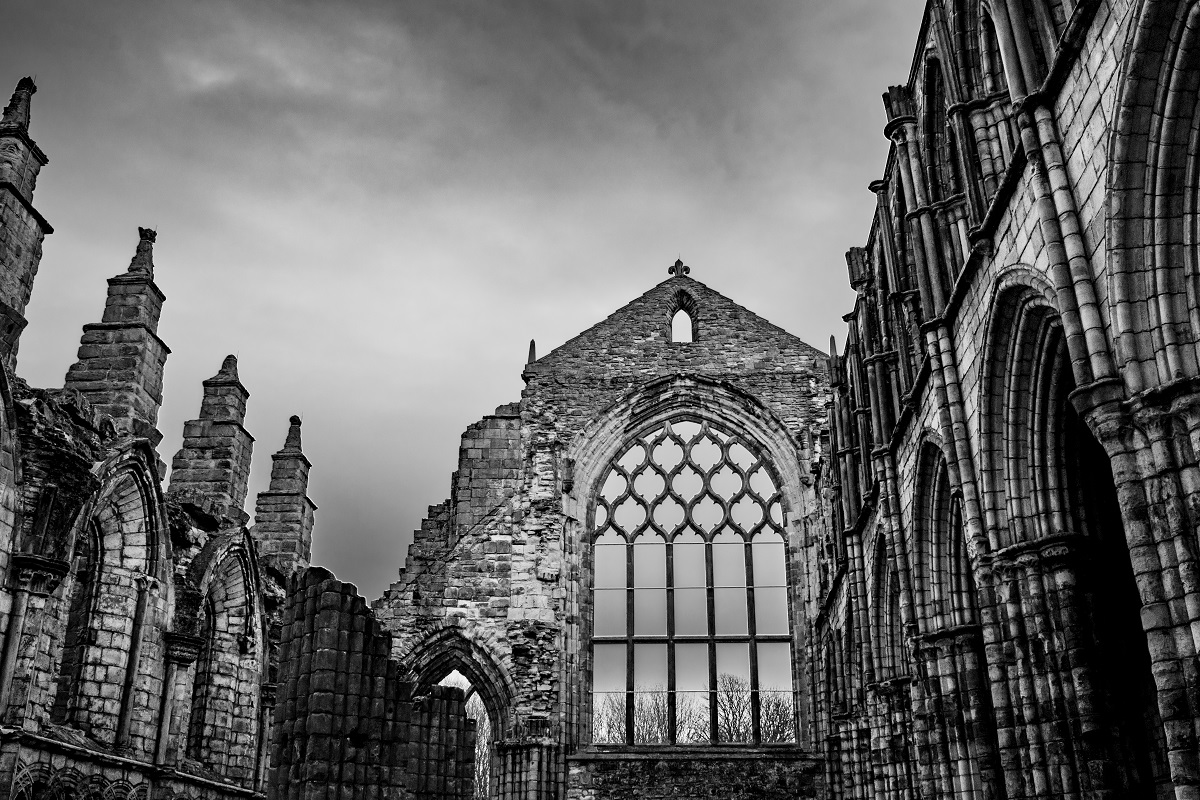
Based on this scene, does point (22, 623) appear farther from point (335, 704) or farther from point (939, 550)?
point (939, 550)

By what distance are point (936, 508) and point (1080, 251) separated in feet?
15.2

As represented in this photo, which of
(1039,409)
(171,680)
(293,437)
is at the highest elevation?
(293,437)

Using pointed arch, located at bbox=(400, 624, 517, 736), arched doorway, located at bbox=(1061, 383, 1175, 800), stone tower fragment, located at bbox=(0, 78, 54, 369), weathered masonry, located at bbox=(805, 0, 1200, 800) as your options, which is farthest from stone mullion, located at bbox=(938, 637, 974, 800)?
stone tower fragment, located at bbox=(0, 78, 54, 369)

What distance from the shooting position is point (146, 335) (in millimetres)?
14289

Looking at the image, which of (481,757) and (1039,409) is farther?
(481,757)

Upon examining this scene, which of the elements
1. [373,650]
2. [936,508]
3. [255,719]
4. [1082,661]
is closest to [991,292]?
[1082,661]

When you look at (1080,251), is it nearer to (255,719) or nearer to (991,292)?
(991,292)

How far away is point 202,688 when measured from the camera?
1540cm

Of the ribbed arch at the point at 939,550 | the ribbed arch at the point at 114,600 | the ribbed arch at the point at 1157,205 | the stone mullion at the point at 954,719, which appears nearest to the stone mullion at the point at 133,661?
the ribbed arch at the point at 114,600

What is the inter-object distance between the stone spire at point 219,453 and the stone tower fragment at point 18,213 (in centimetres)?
451

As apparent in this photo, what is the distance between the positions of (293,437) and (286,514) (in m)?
1.63

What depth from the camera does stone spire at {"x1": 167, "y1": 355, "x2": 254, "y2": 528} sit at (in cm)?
1634

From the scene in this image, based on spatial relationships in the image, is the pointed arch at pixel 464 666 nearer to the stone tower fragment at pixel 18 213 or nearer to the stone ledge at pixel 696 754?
the stone ledge at pixel 696 754

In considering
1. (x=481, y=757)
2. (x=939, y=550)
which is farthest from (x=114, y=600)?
(x=481, y=757)
